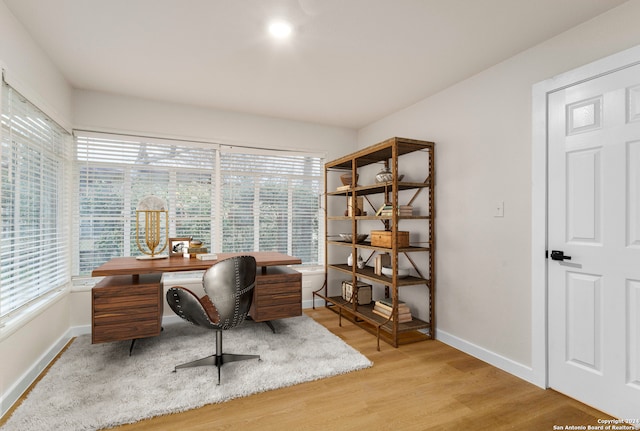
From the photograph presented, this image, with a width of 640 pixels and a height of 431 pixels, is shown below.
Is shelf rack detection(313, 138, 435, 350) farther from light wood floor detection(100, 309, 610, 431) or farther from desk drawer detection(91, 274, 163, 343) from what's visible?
desk drawer detection(91, 274, 163, 343)

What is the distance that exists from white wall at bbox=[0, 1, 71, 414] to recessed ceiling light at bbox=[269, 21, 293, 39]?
1.60 metres

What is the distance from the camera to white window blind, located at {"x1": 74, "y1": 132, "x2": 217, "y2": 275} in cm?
338

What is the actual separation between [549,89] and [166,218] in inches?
142

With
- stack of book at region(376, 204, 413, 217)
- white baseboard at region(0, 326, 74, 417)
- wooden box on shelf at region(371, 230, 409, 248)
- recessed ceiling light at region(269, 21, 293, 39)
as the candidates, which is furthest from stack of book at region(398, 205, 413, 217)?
white baseboard at region(0, 326, 74, 417)

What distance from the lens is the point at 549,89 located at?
2.29 m

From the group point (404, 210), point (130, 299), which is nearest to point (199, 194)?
point (130, 299)

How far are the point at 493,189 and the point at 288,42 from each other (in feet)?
6.59

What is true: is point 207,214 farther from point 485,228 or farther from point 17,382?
point 485,228

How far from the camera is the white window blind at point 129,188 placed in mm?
3379

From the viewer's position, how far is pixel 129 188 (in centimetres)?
354

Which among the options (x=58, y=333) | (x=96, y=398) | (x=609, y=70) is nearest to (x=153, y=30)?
(x=96, y=398)

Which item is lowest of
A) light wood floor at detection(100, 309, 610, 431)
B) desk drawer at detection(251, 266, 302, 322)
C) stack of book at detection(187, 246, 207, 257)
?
light wood floor at detection(100, 309, 610, 431)

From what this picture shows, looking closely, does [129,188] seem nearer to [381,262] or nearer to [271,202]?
[271,202]

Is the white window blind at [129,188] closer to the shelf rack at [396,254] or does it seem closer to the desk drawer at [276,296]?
the desk drawer at [276,296]
